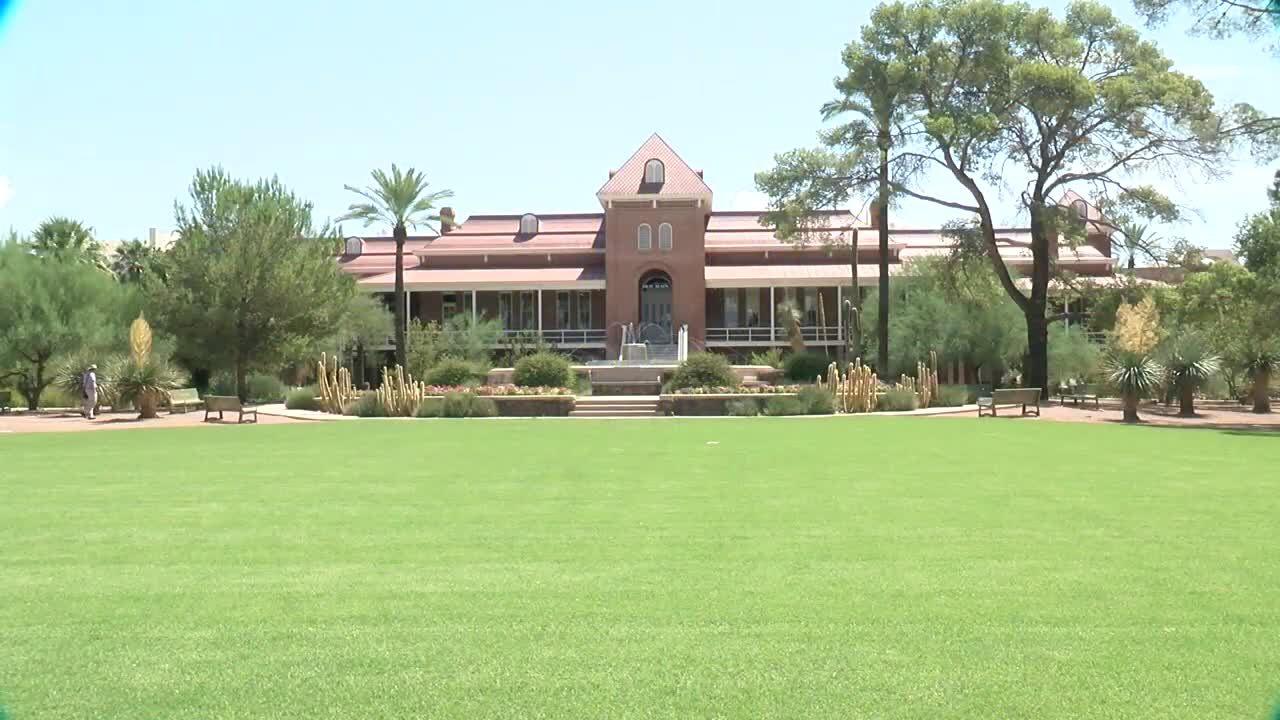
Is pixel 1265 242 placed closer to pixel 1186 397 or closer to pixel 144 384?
pixel 1186 397

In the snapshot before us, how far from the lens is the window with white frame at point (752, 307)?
56.2 m

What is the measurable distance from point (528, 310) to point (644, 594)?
51.2 metres

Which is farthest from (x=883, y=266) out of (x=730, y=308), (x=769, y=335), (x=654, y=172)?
(x=654, y=172)

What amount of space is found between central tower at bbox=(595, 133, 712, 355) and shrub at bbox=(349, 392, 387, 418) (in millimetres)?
21737

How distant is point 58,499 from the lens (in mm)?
12031

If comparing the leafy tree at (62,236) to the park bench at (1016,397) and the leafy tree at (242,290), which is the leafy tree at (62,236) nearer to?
the leafy tree at (242,290)

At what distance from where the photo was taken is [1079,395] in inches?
1460

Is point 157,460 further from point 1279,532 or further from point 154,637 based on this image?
point 1279,532

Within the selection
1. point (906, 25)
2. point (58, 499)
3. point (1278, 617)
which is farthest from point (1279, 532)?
point (906, 25)

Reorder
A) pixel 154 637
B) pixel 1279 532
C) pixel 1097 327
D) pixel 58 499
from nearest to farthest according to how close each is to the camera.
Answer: pixel 154 637, pixel 1279 532, pixel 58 499, pixel 1097 327

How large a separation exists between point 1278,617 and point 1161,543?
7.66ft

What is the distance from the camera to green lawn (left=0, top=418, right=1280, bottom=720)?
5.27 metres

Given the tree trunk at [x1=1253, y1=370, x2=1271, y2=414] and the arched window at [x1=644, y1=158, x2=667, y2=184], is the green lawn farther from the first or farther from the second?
the arched window at [x1=644, y1=158, x2=667, y2=184]

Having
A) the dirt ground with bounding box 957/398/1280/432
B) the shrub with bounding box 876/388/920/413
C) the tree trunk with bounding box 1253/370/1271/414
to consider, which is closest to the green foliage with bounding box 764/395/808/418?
the shrub with bounding box 876/388/920/413
